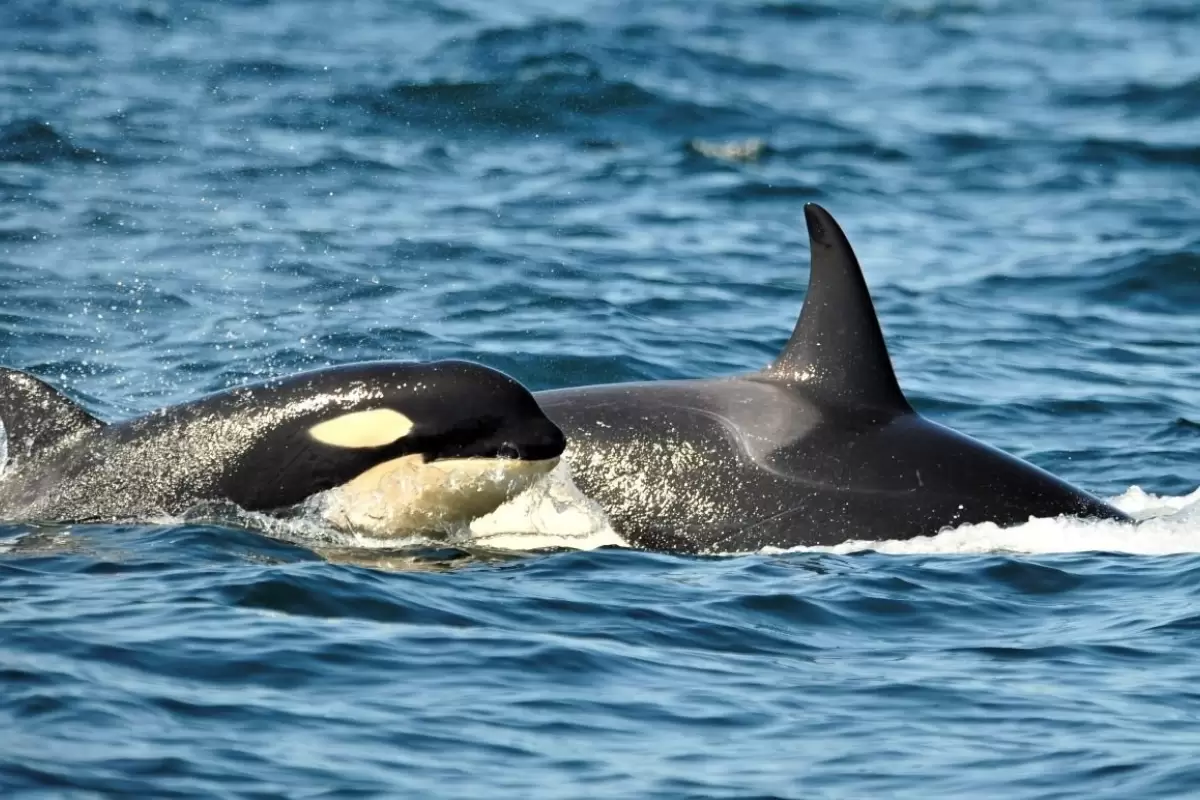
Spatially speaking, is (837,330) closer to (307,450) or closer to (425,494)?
(425,494)

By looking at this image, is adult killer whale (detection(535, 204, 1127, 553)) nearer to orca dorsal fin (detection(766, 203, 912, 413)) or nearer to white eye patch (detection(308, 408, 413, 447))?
orca dorsal fin (detection(766, 203, 912, 413))

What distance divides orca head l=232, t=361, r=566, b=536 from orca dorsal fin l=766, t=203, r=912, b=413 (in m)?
1.63

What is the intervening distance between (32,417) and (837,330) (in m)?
4.43

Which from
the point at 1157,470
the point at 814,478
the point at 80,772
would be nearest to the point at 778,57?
the point at 1157,470

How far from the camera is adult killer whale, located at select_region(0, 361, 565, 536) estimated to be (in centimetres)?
1053

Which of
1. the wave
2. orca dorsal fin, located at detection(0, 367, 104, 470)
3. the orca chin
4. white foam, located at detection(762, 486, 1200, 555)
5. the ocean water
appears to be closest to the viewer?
the ocean water

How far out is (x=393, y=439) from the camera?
10500mm

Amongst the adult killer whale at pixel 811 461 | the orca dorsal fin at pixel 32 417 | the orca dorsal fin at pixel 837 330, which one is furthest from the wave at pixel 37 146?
the orca dorsal fin at pixel 837 330

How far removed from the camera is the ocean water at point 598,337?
318 inches

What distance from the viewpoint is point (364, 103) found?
2747cm

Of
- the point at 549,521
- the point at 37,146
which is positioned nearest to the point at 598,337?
the point at 549,521

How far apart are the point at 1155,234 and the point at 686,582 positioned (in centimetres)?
1430

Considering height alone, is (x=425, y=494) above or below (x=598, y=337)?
above

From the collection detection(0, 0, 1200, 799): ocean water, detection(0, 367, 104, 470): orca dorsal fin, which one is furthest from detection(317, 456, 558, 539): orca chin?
detection(0, 367, 104, 470): orca dorsal fin
